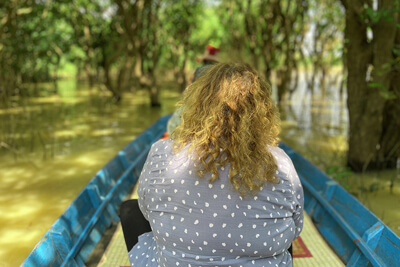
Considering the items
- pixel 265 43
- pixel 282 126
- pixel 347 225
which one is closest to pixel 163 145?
pixel 347 225

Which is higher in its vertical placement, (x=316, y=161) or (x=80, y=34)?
(x=80, y=34)

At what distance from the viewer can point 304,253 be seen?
2.91 meters

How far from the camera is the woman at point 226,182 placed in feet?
5.10

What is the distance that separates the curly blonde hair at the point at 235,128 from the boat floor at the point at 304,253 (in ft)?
4.87

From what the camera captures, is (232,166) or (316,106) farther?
(316,106)

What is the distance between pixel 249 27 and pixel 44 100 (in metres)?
8.08

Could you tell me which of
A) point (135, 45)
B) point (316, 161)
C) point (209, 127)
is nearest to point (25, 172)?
point (316, 161)

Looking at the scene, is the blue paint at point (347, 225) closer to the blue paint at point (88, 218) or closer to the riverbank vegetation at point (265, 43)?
the riverbank vegetation at point (265, 43)

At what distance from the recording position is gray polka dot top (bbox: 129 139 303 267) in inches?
61.5

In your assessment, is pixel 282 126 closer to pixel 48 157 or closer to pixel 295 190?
pixel 48 157

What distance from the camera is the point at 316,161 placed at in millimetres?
6082

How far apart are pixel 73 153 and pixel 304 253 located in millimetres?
4880

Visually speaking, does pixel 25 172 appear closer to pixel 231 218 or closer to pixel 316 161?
pixel 316 161

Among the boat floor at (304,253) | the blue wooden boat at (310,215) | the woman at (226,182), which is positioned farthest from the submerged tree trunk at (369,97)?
the woman at (226,182)
